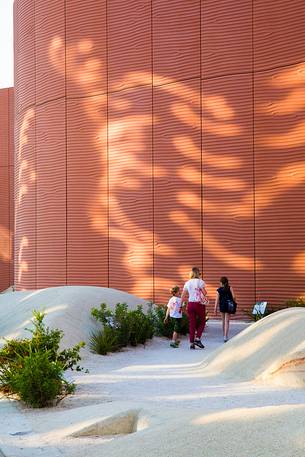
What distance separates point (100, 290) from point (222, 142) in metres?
6.72

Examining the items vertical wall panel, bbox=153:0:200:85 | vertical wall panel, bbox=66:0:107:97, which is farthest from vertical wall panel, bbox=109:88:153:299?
vertical wall panel, bbox=66:0:107:97

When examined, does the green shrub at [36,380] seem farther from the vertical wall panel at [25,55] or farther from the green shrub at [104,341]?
the vertical wall panel at [25,55]

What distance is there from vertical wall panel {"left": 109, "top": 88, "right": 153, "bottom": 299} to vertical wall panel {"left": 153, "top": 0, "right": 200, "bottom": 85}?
99 centimetres

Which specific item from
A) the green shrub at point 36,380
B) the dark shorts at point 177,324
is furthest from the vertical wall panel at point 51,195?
the green shrub at point 36,380

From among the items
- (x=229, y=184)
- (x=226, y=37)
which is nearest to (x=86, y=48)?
(x=226, y=37)

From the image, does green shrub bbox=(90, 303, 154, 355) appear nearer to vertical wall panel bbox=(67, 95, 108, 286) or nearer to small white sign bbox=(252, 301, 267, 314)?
small white sign bbox=(252, 301, 267, 314)

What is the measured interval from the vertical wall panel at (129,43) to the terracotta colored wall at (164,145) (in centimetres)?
5

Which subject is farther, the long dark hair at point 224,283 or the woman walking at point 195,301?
the long dark hair at point 224,283

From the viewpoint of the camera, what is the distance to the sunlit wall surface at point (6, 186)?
127 ft

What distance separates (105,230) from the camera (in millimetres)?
24031

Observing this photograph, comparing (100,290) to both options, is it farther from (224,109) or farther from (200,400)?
(200,400)

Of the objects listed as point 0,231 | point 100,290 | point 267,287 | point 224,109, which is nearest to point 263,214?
point 267,287

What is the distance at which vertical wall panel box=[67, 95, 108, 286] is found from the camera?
24.2m

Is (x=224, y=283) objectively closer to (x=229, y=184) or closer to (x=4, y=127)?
(x=229, y=184)
